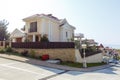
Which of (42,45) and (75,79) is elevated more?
(42,45)

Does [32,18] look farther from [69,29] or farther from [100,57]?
[100,57]

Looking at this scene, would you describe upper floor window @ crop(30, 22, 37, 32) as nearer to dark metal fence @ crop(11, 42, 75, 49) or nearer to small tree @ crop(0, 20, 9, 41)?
dark metal fence @ crop(11, 42, 75, 49)

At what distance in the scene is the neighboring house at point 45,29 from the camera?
29.1m

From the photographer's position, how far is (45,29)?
1155 inches

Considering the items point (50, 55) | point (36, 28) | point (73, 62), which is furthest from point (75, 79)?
point (36, 28)

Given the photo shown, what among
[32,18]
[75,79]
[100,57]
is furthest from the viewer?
[32,18]

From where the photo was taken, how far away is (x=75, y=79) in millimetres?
12242

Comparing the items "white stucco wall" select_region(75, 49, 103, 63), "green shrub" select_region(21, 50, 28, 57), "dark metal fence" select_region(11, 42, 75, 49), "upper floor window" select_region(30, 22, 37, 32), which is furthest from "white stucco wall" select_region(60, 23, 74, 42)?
"green shrub" select_region(21, 50, 28, 57)

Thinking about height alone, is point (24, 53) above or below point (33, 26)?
below

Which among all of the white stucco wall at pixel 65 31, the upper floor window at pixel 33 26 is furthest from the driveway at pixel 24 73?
the white stucco wall at pixel 65 31

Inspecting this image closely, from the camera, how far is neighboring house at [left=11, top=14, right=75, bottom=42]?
95.5 feet

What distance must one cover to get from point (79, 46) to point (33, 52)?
697 centimetres

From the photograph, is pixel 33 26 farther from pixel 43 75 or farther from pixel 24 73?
pixel 43 75

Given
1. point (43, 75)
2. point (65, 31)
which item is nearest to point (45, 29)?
point (65, 31)
